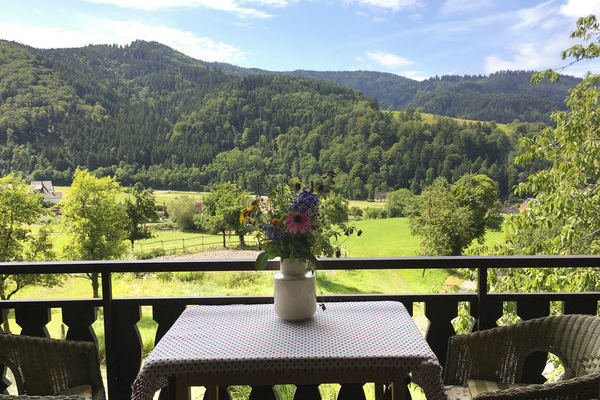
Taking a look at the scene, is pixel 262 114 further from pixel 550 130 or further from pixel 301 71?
pixel 550 130

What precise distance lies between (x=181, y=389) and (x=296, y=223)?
0.51m

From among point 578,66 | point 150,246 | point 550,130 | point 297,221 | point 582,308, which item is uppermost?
point 578,66

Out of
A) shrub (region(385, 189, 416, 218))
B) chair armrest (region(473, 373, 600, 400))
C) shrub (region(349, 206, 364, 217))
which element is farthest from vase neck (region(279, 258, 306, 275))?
shrub (region(385, 189, 416, 218))

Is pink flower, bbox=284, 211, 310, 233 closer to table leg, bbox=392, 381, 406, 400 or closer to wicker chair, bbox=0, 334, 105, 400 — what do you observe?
table leg, bbox=392, 381, 406, 400

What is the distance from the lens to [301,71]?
29.3 metres

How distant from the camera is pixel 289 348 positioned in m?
1.14

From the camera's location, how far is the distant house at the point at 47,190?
2139 cm

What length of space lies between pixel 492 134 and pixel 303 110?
1057cm

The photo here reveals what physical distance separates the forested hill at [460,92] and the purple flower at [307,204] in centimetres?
1613

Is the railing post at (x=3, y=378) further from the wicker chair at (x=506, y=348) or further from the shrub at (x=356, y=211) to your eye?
the shrub at (x=356, y=211)

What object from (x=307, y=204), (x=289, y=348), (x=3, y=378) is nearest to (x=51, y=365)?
(x=3, y=378)

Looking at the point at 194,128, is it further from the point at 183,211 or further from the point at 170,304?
the point at 170,304

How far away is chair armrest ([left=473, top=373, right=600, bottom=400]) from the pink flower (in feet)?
1.90

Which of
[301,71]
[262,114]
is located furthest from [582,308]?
[301,71]
